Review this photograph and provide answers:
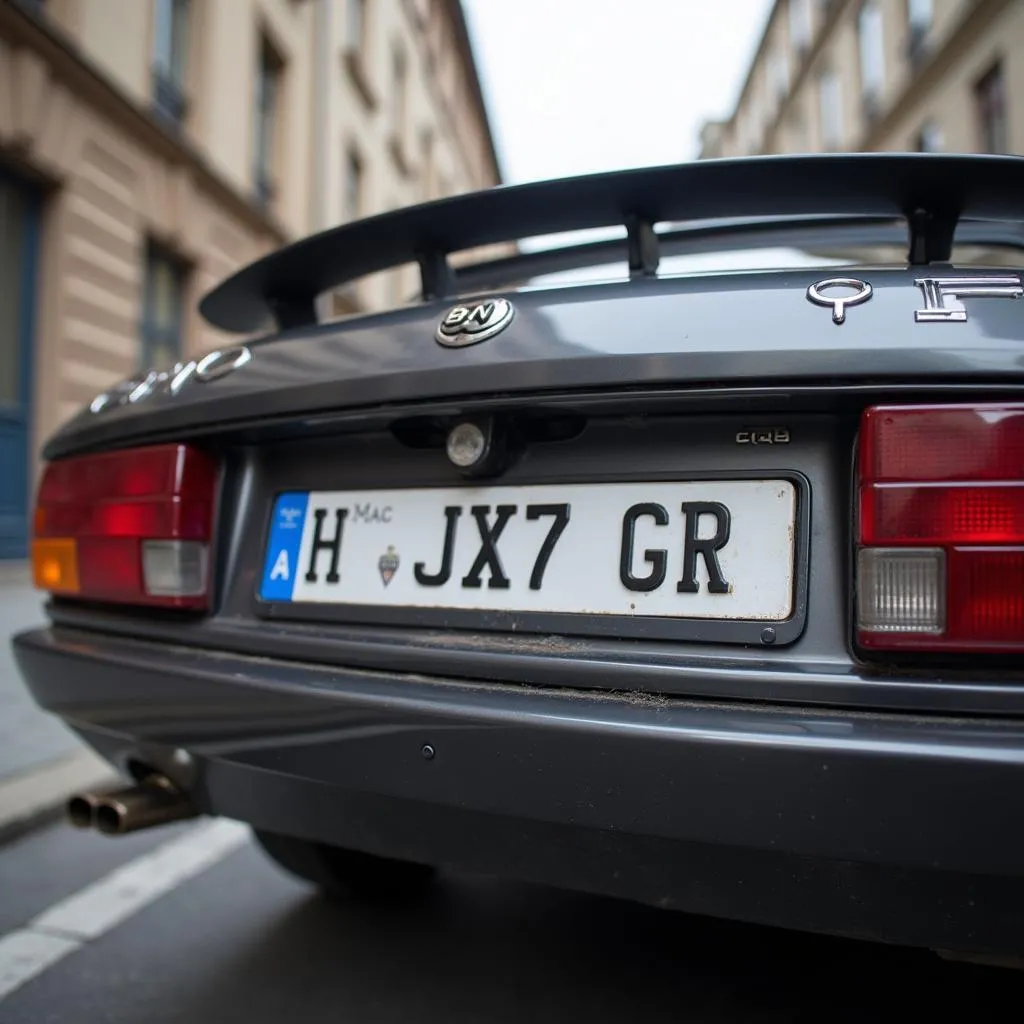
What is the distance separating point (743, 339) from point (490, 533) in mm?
440

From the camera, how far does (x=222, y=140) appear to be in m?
9.80

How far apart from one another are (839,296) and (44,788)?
2.71m

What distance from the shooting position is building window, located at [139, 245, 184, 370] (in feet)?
28.6

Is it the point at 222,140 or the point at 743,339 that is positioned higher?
the point at 222,140

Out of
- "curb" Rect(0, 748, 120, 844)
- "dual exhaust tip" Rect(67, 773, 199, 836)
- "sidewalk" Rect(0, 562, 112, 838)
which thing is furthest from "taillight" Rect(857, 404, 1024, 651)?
"sidewalk" Rect(0, 562, 112, 838)

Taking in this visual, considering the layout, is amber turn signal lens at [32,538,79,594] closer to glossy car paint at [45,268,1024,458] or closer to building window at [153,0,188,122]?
glossy car paint at [45,268,1024,458]

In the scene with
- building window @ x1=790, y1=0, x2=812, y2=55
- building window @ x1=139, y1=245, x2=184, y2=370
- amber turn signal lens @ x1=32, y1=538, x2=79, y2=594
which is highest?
building window @ x1=790, y1=0, x2=812, y2=55

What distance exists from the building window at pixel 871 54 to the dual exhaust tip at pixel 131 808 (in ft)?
66.1

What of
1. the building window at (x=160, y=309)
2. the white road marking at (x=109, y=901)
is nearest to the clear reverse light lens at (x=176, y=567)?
the white road marking at (x=109, y=901)

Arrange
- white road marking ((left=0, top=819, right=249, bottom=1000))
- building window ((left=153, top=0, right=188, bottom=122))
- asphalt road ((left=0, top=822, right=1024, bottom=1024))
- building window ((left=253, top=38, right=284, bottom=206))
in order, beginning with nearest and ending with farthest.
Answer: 1. asphalt road ((left=0, top=822, right=1024, bottom=1024))
2. white road marking ((left=0, top=819, right=249, bottom=1000))
3. building window ((left=153, top=0, right=188, bottom=122))
4. building window ((left=253, top=38, right=284, bottom=206))

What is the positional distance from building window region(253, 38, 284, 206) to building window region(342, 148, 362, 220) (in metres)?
2.31

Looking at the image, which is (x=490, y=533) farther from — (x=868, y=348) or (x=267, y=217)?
(x=267, y=217)

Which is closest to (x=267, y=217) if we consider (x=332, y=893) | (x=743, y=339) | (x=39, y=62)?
(x=39, y=62)

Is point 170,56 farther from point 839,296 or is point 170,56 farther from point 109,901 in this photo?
point 839,296
